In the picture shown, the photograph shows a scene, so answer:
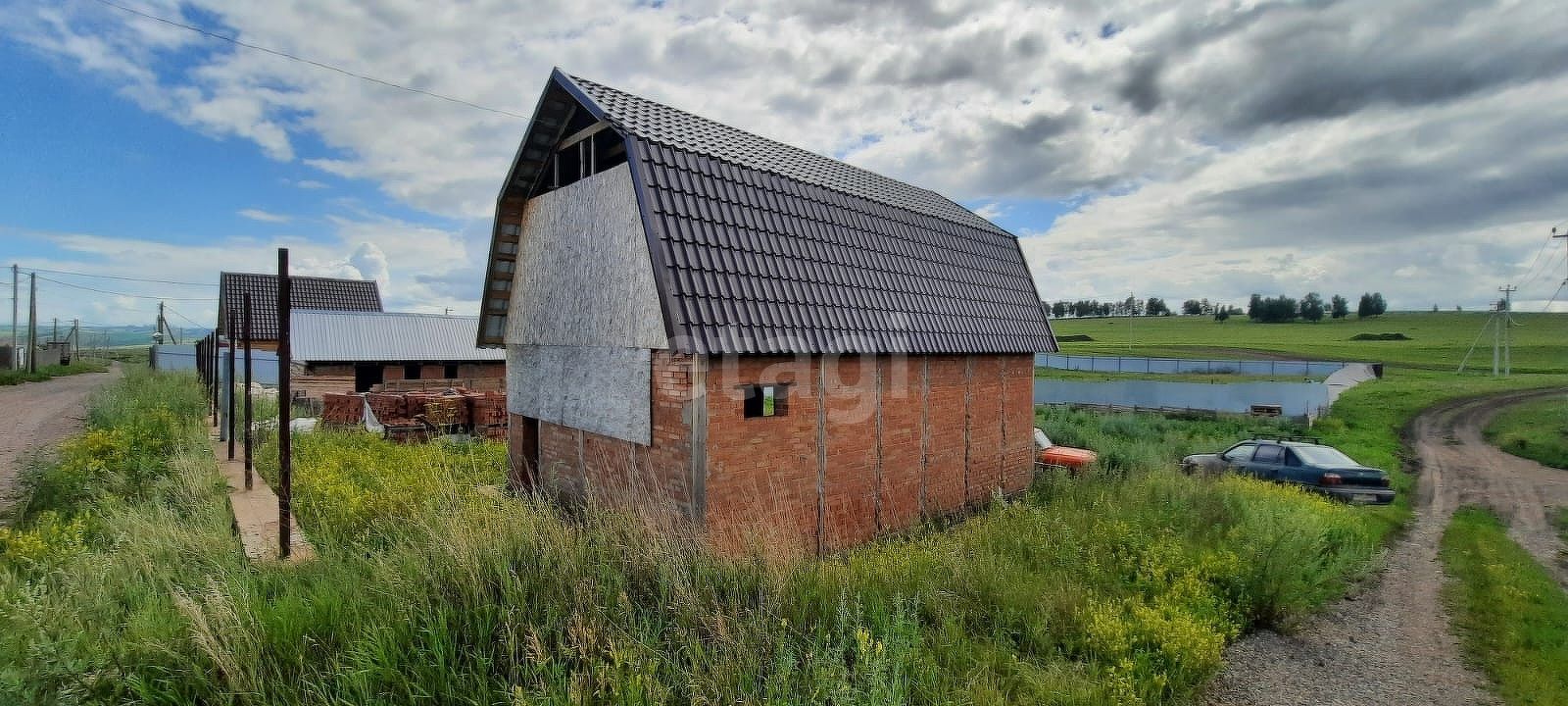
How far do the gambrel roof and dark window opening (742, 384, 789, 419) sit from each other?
0.65 metres

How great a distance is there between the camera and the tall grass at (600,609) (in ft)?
12.1

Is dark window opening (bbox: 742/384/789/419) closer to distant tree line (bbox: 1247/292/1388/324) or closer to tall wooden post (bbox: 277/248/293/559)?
tall wooden post (bbox: 277/248/293/559)

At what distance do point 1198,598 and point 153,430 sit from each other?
17.1m

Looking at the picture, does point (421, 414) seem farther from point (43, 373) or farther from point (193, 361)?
point (193, 361)

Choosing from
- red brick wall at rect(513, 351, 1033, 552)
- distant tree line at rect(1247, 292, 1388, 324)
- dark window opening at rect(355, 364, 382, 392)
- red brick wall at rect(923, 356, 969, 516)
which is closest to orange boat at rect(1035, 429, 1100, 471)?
red brick wall at rect(513, 351, 1033, 552)

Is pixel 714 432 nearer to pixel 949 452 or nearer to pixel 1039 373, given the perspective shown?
pixel 949 452

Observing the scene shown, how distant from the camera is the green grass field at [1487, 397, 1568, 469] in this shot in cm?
1609

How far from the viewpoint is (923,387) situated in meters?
9.38

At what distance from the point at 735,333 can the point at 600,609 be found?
336cm

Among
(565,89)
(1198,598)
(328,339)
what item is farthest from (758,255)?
(328,339)

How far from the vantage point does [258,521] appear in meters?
7.46

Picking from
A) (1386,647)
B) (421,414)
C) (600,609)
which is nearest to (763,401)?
(600,609)

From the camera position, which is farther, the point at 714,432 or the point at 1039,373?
the point at 1039,373

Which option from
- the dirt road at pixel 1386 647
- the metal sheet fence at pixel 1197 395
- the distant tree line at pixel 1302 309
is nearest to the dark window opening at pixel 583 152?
the dirt road at pixel 1386 647
